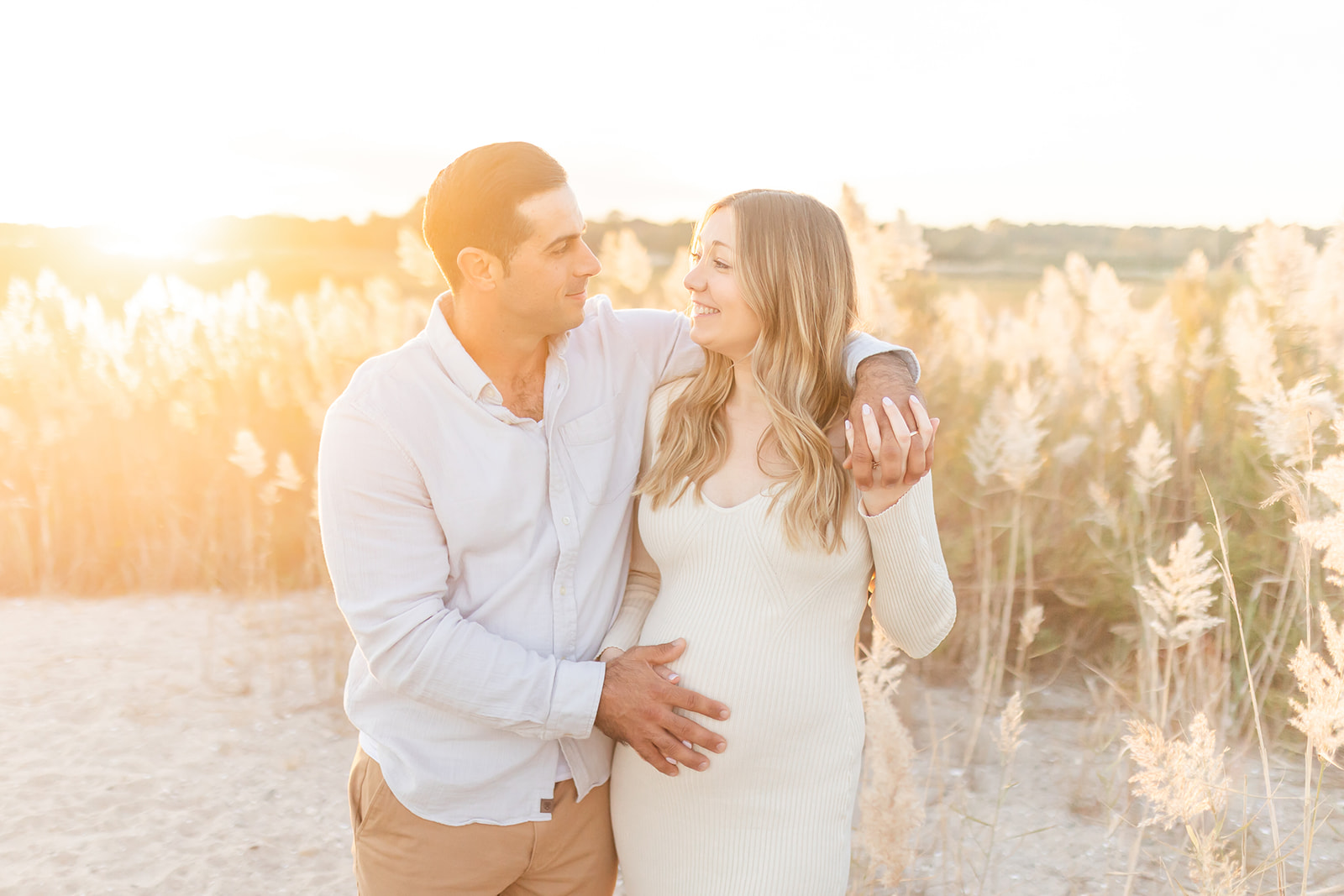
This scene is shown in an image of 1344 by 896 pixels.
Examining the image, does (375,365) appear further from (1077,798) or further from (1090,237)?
(1090,237)

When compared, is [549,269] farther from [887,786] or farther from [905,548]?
[887,786]

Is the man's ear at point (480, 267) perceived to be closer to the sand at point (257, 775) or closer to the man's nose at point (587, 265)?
the man's nose at point (587, 265)

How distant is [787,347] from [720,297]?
0.19 meters

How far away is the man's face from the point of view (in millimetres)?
2127

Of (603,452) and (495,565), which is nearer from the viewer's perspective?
(495,565)

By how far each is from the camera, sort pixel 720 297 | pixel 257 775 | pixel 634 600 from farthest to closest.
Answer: pixel 257 775
pixel 634 600
pixel 720 297

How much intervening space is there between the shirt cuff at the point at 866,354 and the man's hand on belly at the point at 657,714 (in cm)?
71

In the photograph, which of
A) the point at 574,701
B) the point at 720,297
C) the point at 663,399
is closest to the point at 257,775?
the point at 574,701

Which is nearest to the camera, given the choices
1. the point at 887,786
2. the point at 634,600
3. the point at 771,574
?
the point at 771,574

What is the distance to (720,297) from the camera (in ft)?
6.96

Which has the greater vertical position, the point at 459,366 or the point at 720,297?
the point at 720,297

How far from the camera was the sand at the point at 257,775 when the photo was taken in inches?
133

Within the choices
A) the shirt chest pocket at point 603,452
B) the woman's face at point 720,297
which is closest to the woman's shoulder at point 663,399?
the shirt chest pocket at point 603,452

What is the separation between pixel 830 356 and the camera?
218cm
